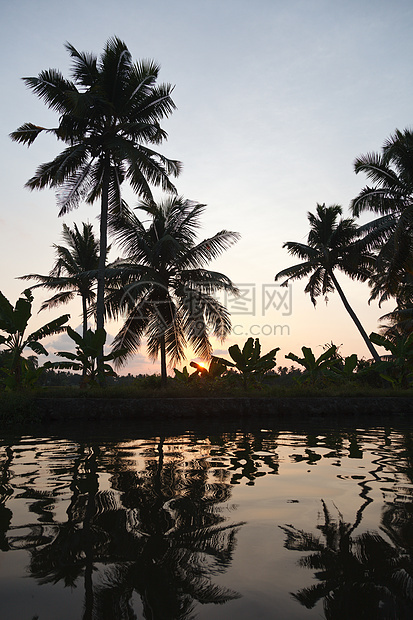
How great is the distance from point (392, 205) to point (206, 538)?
18.1 m

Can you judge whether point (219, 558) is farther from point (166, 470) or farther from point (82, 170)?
point (82, 170)

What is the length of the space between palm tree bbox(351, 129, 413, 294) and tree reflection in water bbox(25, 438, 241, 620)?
14968 mm

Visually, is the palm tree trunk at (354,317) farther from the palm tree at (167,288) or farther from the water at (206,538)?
the water at (206,538)

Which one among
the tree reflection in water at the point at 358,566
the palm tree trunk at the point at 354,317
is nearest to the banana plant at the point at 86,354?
the tree reflection in water at the point at 358,566

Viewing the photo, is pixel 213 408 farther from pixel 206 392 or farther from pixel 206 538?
pixel 206 538

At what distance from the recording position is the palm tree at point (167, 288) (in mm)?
15406

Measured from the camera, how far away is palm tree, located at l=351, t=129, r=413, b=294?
15.9m

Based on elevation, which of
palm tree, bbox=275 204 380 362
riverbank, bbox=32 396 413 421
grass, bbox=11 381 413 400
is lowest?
riverbank, bbox=32 396 413 421

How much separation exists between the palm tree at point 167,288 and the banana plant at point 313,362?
2928 mm

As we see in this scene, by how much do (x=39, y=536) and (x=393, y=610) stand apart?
72.0 inches

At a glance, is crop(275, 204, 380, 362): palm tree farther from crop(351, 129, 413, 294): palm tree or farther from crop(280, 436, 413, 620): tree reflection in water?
crop(280, 436, 413, 620): tree reflection in water

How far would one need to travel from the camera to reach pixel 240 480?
3.61m

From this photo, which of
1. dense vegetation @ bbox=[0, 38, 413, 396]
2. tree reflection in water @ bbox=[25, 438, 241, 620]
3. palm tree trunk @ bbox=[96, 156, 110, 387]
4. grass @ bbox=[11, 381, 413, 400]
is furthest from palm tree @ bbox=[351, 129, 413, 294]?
tree reflection in water @ bbox=[25, 438, 241, 620]

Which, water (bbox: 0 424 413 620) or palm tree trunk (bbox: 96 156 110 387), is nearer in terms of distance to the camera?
water (bbox: 0 424 413 620)
